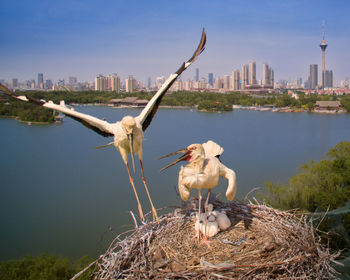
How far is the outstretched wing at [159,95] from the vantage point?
11.5 ft

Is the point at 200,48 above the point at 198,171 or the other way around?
above

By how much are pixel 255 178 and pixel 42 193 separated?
905 cm

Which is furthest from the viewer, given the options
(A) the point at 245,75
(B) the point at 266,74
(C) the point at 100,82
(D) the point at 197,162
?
(B) the point at 266,74

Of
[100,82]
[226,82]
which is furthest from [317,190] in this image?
[226,82]

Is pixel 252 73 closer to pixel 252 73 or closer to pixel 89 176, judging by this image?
pixel 252 73

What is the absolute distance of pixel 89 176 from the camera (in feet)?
51.0

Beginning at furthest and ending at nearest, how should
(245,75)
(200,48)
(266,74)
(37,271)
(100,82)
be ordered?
(266,74) → (245,75) → (100,82) → (37,271) → (200,48)

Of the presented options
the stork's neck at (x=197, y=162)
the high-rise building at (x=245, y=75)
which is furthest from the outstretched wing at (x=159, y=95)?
the high-rise building at (x=245, y=75)

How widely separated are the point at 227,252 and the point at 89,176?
43.3ft

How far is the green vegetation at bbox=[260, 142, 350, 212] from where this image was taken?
374 inches

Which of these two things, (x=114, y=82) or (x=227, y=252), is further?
(x=114, y=82)

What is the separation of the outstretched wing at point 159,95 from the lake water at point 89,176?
43.2 inches

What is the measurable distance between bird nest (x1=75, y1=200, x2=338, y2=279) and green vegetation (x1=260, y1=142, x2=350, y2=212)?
615 centimetres

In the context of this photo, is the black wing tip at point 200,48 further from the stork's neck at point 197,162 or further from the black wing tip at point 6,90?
the black wing tip at point 6,90
